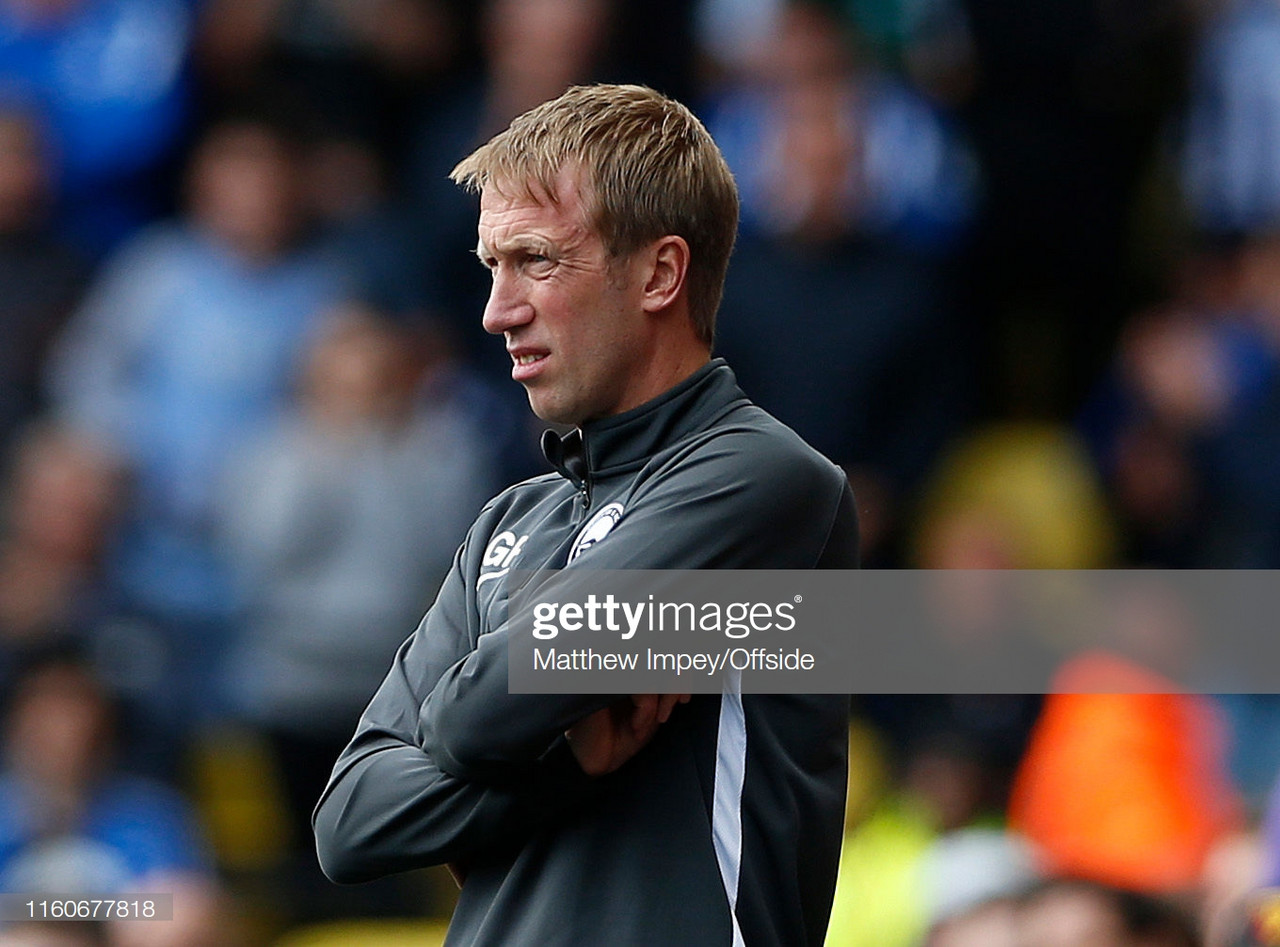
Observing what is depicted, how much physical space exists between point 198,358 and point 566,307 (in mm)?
4217

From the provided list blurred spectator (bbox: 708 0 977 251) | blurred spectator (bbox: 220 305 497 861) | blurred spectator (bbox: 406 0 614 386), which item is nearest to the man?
blurred spectator (bbox: 220 305 497 861)

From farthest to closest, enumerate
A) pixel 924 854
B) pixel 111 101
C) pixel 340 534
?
pixel 111 101 < pixel 340 534 < pixel 924 854

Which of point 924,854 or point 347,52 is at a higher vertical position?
point 347,52

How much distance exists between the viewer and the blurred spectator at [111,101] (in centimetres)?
736

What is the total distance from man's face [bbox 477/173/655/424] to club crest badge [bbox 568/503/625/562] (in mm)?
137

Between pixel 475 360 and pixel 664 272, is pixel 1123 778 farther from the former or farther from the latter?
pixel 664 272

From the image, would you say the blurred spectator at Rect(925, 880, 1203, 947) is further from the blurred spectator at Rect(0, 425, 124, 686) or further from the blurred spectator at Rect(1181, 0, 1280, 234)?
the blurred spectator at Rect(1181, 0, 1280, 234)

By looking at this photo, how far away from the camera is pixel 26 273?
6898mm

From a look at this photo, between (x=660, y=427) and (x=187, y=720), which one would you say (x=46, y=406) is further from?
(x=660, y=427)

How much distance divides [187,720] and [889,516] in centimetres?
219

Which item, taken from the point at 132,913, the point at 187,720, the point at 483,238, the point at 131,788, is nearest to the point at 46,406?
the point at 187,720

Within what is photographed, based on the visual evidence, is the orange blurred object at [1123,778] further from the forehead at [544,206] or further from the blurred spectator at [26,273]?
the blurred spectator at [26,273]

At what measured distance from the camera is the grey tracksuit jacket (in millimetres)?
2473

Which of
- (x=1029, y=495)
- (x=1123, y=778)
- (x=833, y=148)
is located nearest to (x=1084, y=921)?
(x=1123, y=778)
